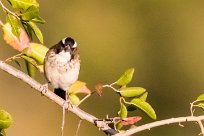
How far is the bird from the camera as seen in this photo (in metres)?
3.24

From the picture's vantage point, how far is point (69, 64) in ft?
11.0

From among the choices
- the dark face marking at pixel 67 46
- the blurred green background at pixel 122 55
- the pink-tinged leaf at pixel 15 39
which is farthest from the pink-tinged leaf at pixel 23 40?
the blurred green background at pixel 122 55

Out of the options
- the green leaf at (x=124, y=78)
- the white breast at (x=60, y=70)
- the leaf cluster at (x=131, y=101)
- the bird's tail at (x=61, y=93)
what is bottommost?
the leaf cluster at (x=131, y=101)

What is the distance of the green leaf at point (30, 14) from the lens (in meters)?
1.84

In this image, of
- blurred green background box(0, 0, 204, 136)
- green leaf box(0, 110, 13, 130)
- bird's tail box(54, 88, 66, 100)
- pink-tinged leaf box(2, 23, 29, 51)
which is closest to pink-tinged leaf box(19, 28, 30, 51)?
pink-tinged leaf box(2, 23, 29, 51)

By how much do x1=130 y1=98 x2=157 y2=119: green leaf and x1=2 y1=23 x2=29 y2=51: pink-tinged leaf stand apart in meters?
0.36

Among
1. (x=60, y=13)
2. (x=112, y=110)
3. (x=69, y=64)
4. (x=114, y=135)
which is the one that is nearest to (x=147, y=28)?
(x=60, y=13)

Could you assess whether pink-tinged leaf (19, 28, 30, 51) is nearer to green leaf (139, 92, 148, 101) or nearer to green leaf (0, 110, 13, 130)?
green leaf (0, 110, 13, 130)

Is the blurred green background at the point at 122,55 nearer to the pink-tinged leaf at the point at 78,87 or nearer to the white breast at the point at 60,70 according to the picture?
the white breast at the point at 60,70

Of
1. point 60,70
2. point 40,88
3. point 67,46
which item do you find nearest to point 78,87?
point 40,88

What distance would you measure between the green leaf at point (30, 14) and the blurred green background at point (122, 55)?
7.23 meters

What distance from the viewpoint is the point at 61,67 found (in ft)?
10.9

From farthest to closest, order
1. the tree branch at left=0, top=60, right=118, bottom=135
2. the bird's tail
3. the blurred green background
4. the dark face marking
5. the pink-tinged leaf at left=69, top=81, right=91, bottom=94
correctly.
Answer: the blurred green background
the dark face marking
the bird's tail
the pink-tinged leaf at left=69, top=81, right=91, bottom=94
the tree branch at left=0, top=60, right=118, bottom=135

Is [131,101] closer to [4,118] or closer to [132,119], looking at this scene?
[132,119]
